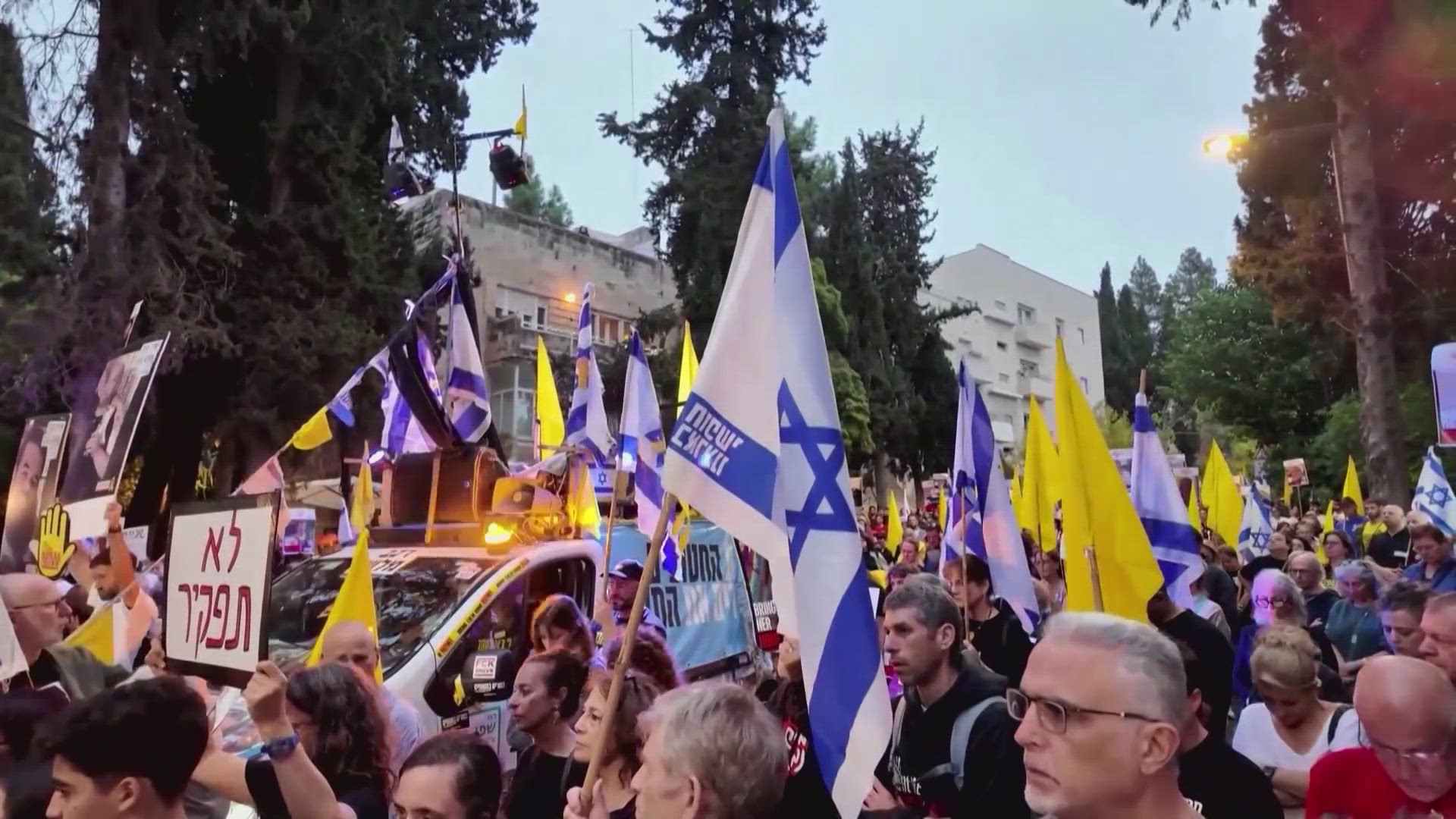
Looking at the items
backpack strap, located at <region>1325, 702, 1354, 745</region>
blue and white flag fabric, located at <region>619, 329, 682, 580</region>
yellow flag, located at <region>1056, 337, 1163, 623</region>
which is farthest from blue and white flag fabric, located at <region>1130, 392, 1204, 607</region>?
blue and white flag fabric, located at <region>619, 329, 682, 580</region>

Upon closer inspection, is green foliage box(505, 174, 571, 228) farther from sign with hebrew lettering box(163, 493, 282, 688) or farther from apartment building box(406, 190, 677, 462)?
sign with hebrew lettering box(163, 493, 282, 688)

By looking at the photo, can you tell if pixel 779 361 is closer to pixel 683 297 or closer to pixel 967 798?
pixel 967 798

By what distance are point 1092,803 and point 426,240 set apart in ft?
75.9

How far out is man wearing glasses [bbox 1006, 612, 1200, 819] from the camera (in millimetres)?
2121

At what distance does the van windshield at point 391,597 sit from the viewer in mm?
5688

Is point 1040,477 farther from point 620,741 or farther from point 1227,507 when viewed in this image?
point 620,741

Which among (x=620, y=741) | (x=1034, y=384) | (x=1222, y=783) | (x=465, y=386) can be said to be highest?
(x=1034, y=384)

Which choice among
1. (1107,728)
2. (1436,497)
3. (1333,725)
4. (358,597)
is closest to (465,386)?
(358,597)

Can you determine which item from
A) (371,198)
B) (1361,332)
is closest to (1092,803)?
(1361,332)

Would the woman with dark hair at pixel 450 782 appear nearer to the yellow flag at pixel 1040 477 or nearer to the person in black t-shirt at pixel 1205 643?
the person in black t-shirt at pixel 1205 643

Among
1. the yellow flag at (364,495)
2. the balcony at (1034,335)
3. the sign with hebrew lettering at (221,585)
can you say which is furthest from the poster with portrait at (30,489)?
the balcony at (1034,335)

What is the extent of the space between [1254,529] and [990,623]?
7.73 m

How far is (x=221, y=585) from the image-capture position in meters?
3.41

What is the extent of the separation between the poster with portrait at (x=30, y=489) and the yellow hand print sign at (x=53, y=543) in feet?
0.16
